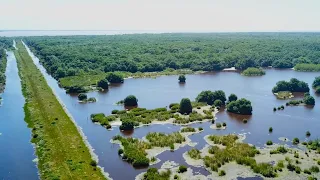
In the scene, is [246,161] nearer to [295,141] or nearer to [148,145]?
[295,141]

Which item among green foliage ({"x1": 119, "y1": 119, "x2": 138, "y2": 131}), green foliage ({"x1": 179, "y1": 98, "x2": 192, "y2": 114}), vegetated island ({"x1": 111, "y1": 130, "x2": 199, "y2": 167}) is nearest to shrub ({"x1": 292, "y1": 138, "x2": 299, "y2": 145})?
vegetated island ({"x1": 111, "y1": 130, "x2": 199, "y2": 167})

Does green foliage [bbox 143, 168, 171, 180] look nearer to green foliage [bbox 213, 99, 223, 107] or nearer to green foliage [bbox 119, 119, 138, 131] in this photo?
green foliage [bbox 119, 119, 138, 131]

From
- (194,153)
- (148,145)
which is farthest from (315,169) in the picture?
(148,145)

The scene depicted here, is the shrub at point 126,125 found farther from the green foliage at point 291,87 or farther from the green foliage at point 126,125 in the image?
the green foliage at point 291,87

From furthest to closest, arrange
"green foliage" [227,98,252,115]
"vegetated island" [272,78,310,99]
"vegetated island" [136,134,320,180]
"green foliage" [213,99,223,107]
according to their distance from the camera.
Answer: "vegetated island" [272,78,310,99] < "green foliage" [213,99,223,107] < "green foliage" [227,98,252,115] < "vegetated island" [136,134,320,180]

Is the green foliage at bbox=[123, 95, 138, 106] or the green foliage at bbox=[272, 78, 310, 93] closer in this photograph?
the green foliage at bbox=[123, 95, 138, 106]
